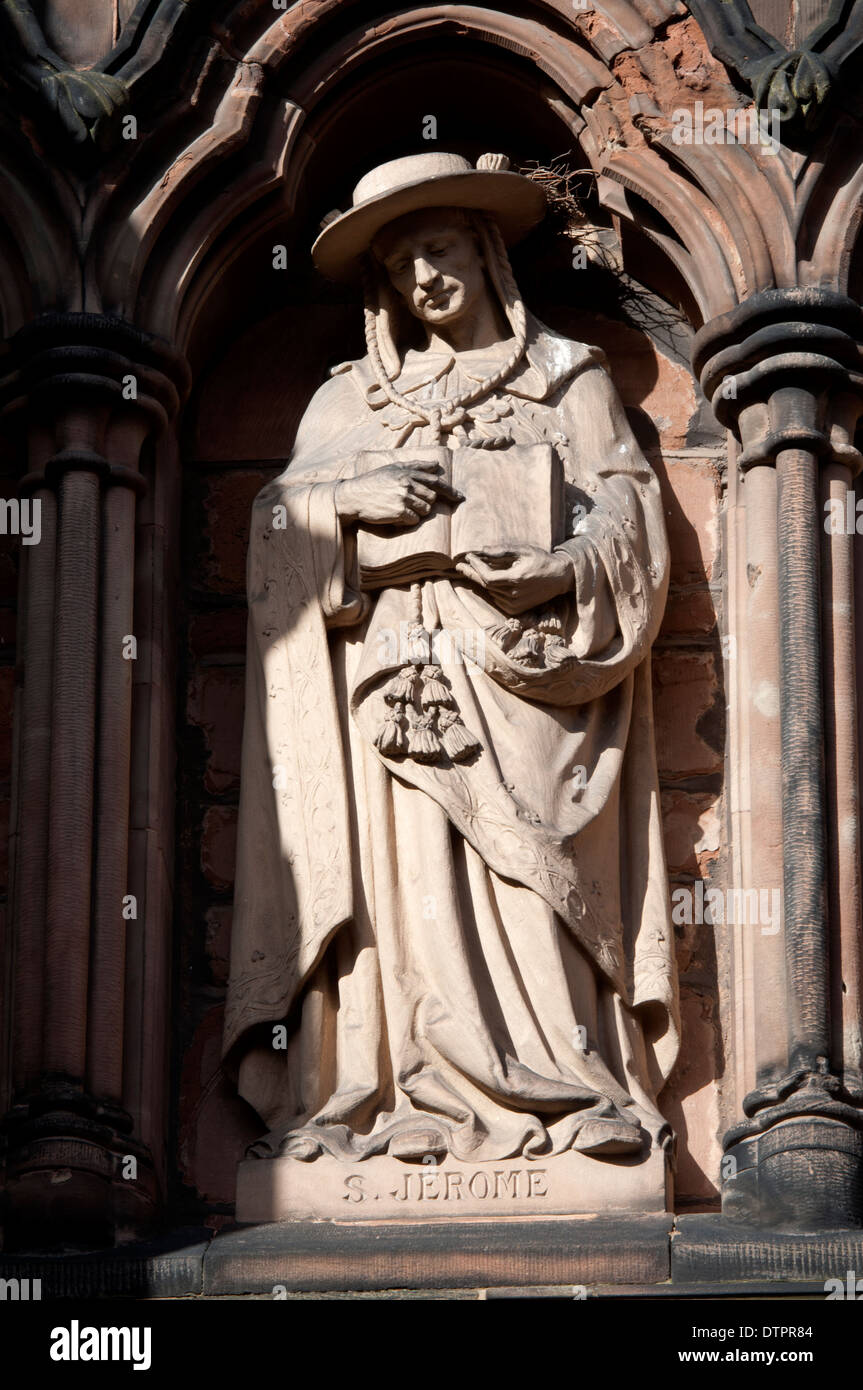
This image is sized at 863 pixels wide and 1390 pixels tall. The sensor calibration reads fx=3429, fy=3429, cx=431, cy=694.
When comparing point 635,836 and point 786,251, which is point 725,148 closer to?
point 786,251

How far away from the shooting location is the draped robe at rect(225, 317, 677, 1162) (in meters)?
7.86

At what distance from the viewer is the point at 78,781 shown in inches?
320

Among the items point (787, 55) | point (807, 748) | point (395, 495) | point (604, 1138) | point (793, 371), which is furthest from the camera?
point (787, 55)

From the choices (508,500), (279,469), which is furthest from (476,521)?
(279,469)

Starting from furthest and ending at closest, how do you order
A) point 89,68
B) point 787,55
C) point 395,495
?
point 89,68
point 787,55
point 395,495

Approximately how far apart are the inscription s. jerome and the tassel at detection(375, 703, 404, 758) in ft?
3.32

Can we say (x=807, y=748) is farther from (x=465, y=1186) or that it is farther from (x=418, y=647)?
(x=465, y=1186)

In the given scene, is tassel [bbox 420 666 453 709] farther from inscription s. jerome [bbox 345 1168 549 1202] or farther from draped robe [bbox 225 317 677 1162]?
inscription s. jerome [bbox 345 1168 549 1202]

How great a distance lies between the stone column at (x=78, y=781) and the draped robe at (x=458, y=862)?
0.31 metres

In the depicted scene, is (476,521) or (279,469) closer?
(476,521)

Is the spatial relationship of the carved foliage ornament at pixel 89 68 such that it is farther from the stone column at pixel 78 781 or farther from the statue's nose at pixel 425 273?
the statue's nose at pixel 425 273

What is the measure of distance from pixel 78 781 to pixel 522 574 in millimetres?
1162

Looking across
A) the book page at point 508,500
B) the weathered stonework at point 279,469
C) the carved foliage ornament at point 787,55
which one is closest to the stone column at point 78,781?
the weathered stonework at point 279,469

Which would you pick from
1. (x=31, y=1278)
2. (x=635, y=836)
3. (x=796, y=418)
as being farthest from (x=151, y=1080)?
(x=796, y=418)
